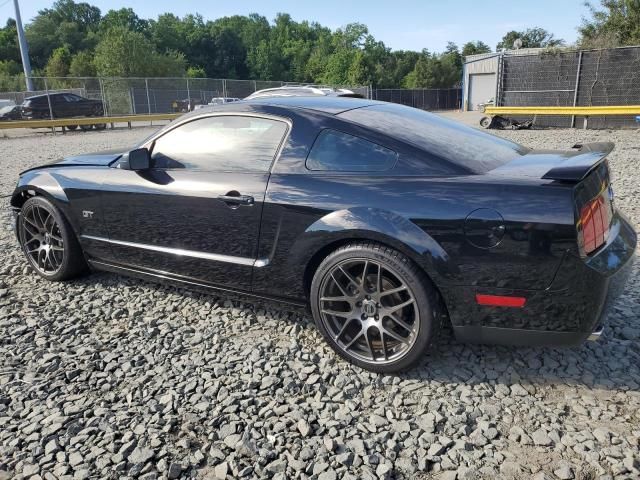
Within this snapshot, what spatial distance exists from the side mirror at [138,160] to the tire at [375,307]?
1492 mm

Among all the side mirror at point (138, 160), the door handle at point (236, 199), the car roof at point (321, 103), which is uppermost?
the car roof at point (321, 103)

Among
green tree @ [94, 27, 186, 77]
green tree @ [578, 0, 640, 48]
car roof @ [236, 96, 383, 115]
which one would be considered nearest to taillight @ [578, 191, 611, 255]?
car roof @ [236, 96, 383, 115]

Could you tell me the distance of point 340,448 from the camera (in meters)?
2.29

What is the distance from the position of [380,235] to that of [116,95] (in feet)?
88.5

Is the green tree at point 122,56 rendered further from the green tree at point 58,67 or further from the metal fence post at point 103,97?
the metal fence post at point 103,97

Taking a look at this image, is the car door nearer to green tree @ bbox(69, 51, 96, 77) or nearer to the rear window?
the rear window

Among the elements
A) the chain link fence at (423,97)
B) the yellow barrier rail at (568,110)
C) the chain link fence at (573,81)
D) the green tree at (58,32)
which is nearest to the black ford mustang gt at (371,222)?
the yellow barrier rail at (568,110)

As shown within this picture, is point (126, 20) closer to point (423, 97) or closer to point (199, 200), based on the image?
point (423, 97)

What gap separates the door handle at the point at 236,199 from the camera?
10.1 ft

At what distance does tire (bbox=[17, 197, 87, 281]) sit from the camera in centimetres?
406

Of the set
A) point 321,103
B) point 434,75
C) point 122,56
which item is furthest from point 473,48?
point 321,103

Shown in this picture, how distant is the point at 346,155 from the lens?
2928mm

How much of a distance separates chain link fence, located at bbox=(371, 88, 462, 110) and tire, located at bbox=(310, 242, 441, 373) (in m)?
40.8

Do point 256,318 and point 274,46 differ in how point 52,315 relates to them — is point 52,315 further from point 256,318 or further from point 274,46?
point 274,46
